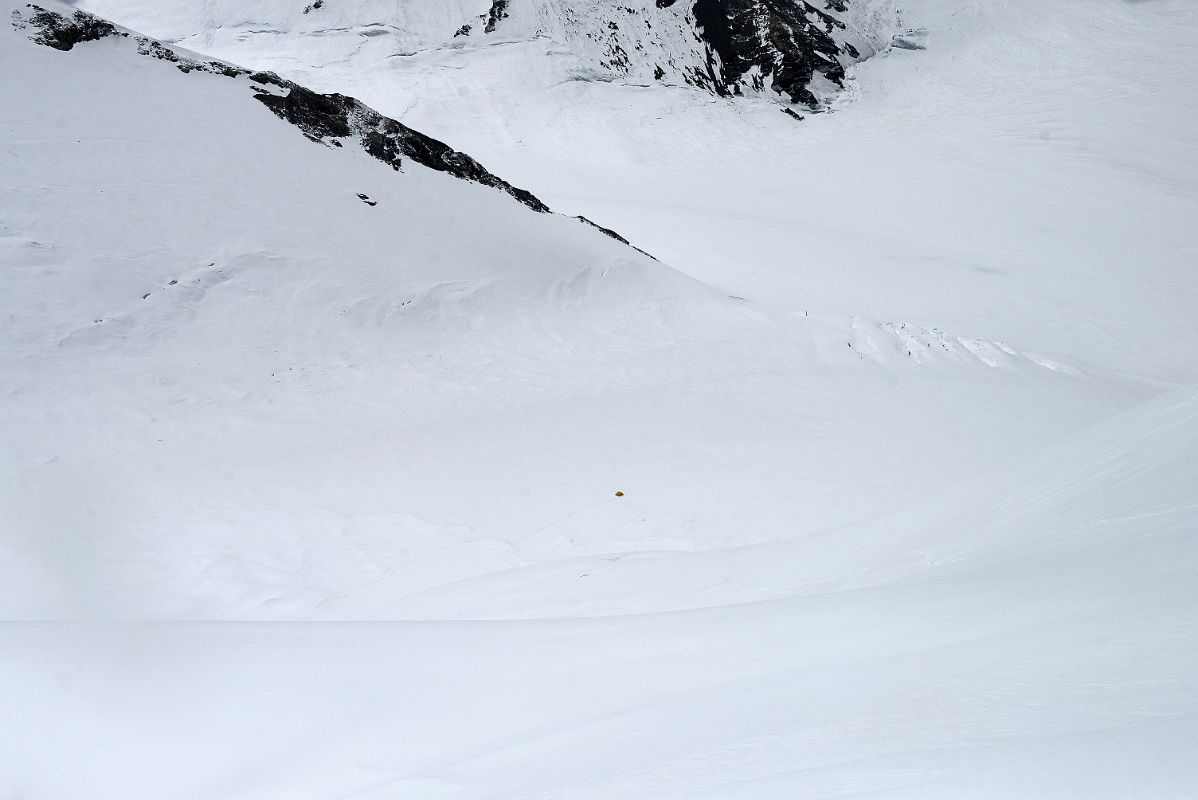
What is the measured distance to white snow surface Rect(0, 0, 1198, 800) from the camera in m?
2.10

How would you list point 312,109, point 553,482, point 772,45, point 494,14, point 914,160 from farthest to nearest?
1. point 494,14
2. point 772,45
3. point 914,160
4. point 312,109
5. point 553,482

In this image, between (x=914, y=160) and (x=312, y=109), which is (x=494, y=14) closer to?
(x=914, y=160)

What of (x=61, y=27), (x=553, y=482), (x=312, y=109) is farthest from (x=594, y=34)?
(x=553, y=482)

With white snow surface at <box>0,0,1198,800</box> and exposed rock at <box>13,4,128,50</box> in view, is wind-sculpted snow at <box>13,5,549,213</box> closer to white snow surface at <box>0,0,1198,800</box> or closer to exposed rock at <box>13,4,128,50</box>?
exposed rock at <box>13,4,128,50</box>

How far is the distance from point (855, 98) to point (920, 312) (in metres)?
18.1

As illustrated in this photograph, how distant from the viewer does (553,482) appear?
630 centimetres

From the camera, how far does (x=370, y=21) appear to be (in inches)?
1141

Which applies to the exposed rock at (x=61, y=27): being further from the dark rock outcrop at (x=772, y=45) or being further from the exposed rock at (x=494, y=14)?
the dark rock outcrop at (x=772, y=45)

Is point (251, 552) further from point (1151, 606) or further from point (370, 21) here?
point (370, 21)

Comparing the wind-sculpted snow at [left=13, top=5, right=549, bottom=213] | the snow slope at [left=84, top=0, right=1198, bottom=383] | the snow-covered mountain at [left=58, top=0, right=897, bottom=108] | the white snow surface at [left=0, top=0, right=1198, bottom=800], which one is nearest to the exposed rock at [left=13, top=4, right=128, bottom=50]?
the wind-sculpted snow at [left=13, top=5, right=549, bottom=213]

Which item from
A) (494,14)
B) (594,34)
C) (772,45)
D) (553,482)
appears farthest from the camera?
(494,14)

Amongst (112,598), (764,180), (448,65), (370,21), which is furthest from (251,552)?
(370,21)

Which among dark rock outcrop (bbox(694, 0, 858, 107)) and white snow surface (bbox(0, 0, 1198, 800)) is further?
dark rock outcrop (bbox(694, 0, 858, 107))

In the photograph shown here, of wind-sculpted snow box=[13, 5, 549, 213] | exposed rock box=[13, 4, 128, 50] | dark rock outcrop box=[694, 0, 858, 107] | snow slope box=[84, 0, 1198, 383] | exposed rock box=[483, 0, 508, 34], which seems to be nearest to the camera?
exposed rock box=[13, 4, 128, 50]
